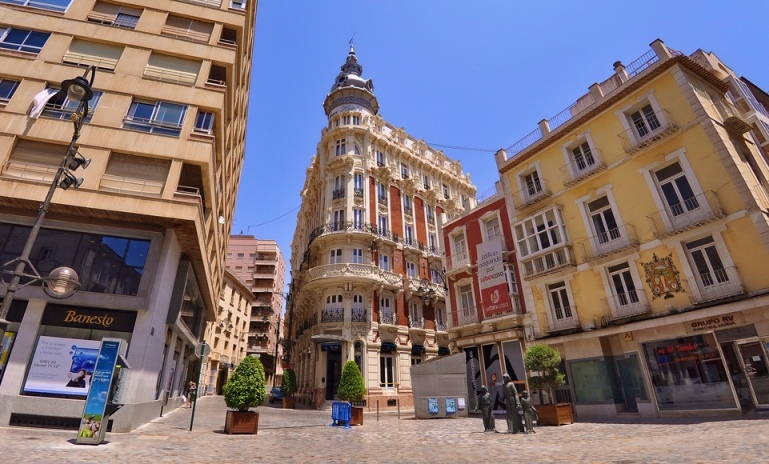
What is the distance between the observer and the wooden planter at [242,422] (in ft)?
38.7

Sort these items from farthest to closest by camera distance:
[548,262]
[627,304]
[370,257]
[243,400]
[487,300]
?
1. [370,257]
2. [487,300]
3. [548,262]
4. [627,304]
5. [243,400]

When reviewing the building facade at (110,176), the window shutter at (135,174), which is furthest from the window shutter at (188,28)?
the window shutter at (135,174)

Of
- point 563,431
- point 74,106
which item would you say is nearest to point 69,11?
point 74,106

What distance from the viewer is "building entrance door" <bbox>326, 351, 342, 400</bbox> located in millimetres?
28844

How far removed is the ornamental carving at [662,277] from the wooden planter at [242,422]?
16.5 metres

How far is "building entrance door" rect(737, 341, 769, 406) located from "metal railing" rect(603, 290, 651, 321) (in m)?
3.22

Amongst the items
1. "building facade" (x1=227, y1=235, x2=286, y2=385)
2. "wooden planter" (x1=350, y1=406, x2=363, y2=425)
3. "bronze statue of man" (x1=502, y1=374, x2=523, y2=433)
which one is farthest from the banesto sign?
"building facade" (x1=227, y1=235, x2=286, y2=385)

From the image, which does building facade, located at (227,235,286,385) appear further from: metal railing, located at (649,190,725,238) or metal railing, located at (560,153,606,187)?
metal railing, located at (649,190,725,238)

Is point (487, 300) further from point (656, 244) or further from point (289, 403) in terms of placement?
point (289, 403)

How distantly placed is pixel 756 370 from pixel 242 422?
58.1ft

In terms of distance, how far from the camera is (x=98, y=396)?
9.03m

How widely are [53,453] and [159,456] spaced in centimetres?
207

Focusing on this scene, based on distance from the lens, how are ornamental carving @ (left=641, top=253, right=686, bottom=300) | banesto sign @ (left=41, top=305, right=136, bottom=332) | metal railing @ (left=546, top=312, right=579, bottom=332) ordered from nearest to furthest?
1. banesto sign @ (left=41, top=305, right=136, bottom=332)
2. ornamental carving @ (left=641, top=253, right=686, bottom=300)
3. metal railing @ (left=546, top=312, right=579, bottom=332)

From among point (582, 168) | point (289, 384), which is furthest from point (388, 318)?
point (582, 168)
